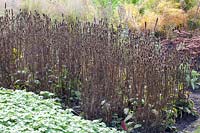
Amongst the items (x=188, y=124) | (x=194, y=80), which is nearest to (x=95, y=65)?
(x=188, y=124)

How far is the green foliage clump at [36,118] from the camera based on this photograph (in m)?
4.36

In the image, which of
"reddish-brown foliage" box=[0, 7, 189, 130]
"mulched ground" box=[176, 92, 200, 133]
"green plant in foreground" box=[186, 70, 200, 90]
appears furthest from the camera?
"green plant in foreground" box=[186, 70, 200, 90]

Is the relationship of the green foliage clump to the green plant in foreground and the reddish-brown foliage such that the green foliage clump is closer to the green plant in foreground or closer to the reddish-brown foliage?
the reddish-brown foliage

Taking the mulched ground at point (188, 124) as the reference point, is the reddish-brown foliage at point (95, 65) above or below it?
above

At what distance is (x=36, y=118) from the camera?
14.9 feet

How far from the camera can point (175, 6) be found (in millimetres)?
9984

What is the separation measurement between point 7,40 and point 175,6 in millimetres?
4471

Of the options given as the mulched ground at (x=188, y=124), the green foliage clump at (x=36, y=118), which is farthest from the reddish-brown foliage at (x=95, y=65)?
the green foliage clump at (x=36, y=118)

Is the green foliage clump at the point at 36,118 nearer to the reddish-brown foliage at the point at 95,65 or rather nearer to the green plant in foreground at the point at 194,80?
the reddish-brown foliage at the point at 95,65

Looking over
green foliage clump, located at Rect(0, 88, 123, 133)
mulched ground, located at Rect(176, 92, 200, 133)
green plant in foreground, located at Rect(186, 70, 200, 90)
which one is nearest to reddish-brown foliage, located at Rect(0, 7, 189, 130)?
mulched ground, located at Rect(176, 92, 200, 133)

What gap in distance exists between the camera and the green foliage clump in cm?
436

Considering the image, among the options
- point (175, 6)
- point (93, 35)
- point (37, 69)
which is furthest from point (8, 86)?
point (175, 6)

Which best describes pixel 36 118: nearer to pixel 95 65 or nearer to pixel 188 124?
pixel 95 65

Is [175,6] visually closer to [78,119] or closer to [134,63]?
[134,63]
